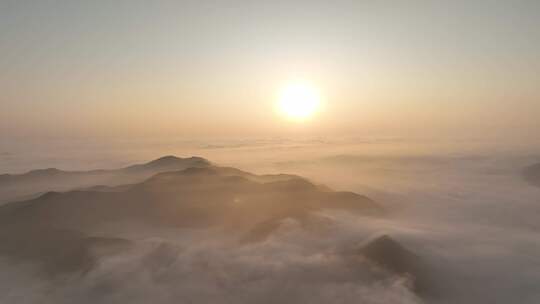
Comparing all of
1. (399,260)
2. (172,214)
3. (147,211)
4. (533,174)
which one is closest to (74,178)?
(147,211)

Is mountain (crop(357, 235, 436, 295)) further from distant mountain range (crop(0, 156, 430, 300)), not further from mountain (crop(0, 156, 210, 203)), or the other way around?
mountain (crop(0, 156, 210, 203))

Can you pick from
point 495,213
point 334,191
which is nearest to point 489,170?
point 495,213

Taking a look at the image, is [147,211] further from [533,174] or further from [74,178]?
[533,174]

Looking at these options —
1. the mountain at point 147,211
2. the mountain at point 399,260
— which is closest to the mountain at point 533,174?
the mountain at point 147,211

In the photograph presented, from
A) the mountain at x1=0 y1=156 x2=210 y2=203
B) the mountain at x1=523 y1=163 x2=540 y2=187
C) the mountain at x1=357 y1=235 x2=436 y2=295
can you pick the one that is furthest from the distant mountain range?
the mountain at x1=523 y1=163 x2=540 y2=187

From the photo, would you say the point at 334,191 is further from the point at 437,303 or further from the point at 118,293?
the point at 118,293

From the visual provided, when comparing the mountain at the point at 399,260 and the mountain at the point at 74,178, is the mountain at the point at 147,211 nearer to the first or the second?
the mountain at the point at 399,260

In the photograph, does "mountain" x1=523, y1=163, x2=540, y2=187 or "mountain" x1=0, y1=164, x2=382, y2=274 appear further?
"mountain" x1=523, y1=163, x2=540, y2=187
